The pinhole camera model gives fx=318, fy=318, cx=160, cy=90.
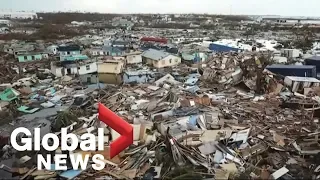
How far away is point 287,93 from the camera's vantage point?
14.7 metres

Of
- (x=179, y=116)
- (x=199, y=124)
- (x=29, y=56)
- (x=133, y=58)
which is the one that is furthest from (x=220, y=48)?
(x=199, y=124)

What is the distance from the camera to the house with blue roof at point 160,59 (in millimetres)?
22681

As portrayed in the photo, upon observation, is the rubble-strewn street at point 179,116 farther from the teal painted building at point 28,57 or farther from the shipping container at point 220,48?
the shipping container at point 220,48

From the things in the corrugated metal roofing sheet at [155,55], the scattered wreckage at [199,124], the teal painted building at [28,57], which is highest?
the corrugated metal roofing sheet at [155,55]

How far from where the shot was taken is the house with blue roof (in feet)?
74.4

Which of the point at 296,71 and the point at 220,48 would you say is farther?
the point at 220,48

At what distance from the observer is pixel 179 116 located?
11.0 meters

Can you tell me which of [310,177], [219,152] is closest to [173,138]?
[219,152]

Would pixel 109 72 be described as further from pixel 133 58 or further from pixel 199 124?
pixel 199 124

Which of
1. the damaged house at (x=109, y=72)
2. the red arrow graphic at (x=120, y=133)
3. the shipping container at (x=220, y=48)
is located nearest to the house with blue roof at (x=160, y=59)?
the damaged house at (x=109, y=72)

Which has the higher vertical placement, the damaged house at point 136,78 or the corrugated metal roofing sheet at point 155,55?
the corrugated metal roofing sheet at point 155,55

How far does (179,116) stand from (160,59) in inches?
472

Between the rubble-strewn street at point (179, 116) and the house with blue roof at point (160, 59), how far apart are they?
166mm

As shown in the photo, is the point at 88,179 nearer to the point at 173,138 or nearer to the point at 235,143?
the point at 173,138
